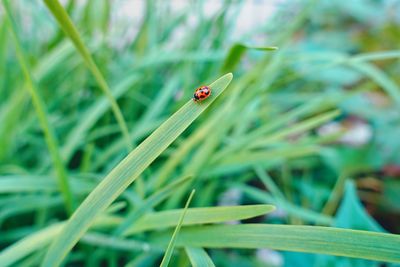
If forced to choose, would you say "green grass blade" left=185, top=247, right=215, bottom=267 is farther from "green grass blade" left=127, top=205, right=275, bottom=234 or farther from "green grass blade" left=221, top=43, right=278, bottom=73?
"green grass blade" left=221, top=43, right=278, bottom=73

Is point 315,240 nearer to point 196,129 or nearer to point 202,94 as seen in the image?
point 202,94

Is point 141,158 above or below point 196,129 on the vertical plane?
below

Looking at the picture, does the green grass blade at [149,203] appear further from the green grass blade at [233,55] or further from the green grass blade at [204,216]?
the green grass blade at [233,55]

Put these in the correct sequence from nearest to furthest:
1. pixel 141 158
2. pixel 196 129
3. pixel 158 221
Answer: pixel 141 158 → pixel 158 221 → pixel 196 129

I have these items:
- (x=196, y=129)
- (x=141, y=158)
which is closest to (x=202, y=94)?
(x=141, y=158)

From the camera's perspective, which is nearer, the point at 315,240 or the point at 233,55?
the point at 315,240

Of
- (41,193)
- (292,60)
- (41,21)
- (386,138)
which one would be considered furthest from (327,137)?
(41,21)

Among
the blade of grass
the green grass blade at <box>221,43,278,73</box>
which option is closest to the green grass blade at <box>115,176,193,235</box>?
the blade of grass
